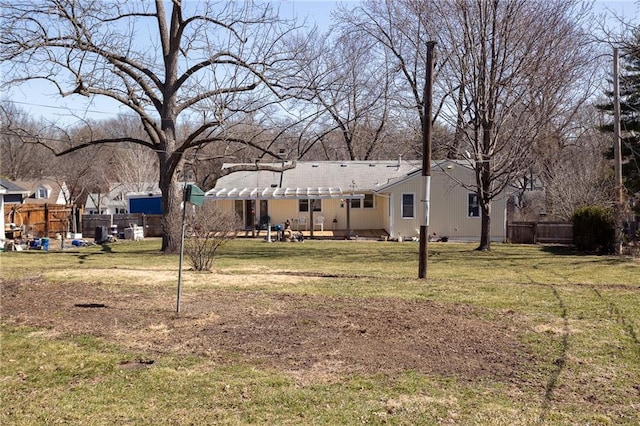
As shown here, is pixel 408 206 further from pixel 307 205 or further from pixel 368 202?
pixel 307 205

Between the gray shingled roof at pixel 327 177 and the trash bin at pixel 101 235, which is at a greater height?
the gray shingled roof at pixel 327 177

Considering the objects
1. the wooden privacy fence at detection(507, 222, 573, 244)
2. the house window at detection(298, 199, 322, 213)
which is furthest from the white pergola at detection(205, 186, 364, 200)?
the wooden privacy fence at detection(507, 222, 573, 244)

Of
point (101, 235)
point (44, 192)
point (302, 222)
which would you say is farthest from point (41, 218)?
point (44, 192)

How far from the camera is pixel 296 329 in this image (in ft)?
24.4

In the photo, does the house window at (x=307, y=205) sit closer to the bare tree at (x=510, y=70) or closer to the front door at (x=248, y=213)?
the front door at (x=248, y=213)

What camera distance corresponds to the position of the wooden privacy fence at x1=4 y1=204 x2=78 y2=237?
2820 centimetres

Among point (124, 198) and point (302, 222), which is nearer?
point (302, 222)

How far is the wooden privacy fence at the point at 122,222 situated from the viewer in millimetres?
31261

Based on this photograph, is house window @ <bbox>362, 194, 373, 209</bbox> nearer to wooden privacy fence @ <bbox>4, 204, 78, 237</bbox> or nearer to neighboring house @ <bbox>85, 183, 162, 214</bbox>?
neighboring house @ <bbox>85, 183, 162, 214</bbox>

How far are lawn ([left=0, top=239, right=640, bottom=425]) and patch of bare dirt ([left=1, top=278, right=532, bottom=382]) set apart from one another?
32 mm

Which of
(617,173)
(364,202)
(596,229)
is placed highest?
(617,173)

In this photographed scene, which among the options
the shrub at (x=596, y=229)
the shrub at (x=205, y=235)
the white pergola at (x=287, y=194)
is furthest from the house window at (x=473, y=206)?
the shrub at (x=205, y=235)

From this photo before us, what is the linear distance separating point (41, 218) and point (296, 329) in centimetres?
2603

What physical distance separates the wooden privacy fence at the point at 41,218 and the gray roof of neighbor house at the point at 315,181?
762cm
